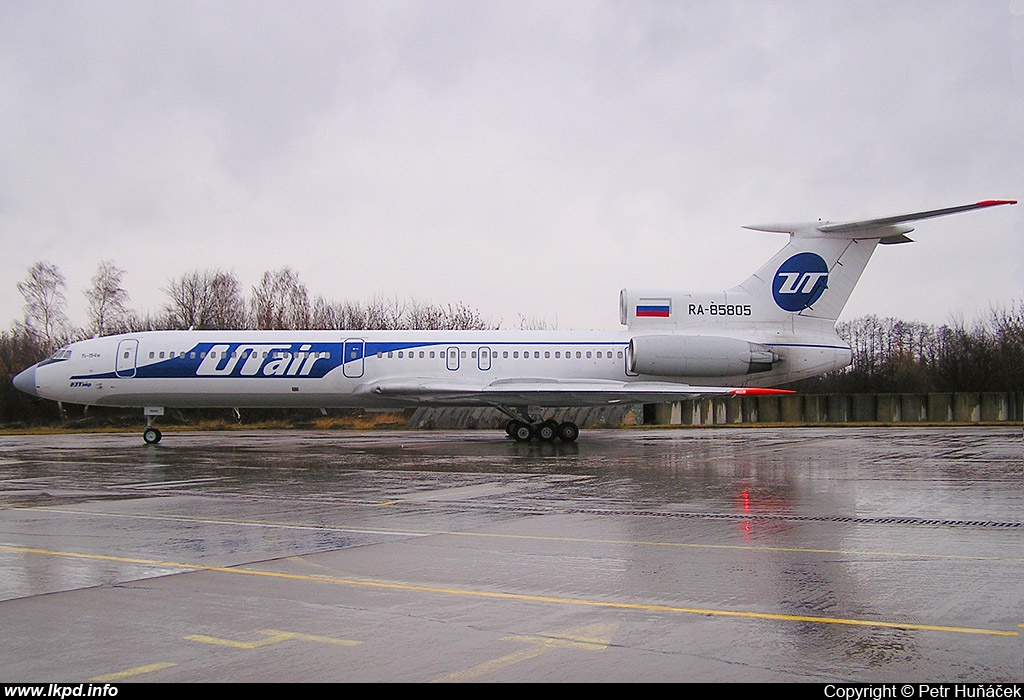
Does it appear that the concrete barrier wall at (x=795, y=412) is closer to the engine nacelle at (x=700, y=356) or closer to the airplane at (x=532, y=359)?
the airplane at (x=532, y=359)

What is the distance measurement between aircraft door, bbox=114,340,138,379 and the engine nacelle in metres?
14.7

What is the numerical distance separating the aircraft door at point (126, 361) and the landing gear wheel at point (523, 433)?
11.4 metres

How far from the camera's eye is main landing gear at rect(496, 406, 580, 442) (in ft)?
91.0

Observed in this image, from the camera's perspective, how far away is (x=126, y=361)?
27.8m

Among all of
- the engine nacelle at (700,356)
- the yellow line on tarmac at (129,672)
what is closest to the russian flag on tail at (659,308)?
the engine nacelle at (700,356)

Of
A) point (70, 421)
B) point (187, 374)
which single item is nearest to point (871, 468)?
point (187, 374)

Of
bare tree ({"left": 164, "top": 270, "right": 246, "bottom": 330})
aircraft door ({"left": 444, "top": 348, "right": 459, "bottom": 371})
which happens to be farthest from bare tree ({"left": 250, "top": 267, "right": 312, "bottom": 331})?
aircraft door ({"left": 444, "top": 348, "right": 459, "bottom": 371})

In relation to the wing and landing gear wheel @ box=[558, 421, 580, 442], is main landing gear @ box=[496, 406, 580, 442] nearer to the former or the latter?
landing gear wheel @ box=[558, 421, 580, 442]

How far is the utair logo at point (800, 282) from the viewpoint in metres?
27.2

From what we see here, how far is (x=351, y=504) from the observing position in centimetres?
1312

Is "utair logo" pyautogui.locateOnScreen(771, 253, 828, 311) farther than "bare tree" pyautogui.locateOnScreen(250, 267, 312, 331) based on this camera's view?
No

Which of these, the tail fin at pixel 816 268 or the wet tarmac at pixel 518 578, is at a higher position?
the tail fin at pixel 816 268

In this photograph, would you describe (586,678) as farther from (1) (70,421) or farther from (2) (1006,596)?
(1) (70,421)

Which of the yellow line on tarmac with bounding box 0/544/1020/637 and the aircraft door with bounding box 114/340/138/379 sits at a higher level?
the aircraft door with bounding box 114/340/138/379
